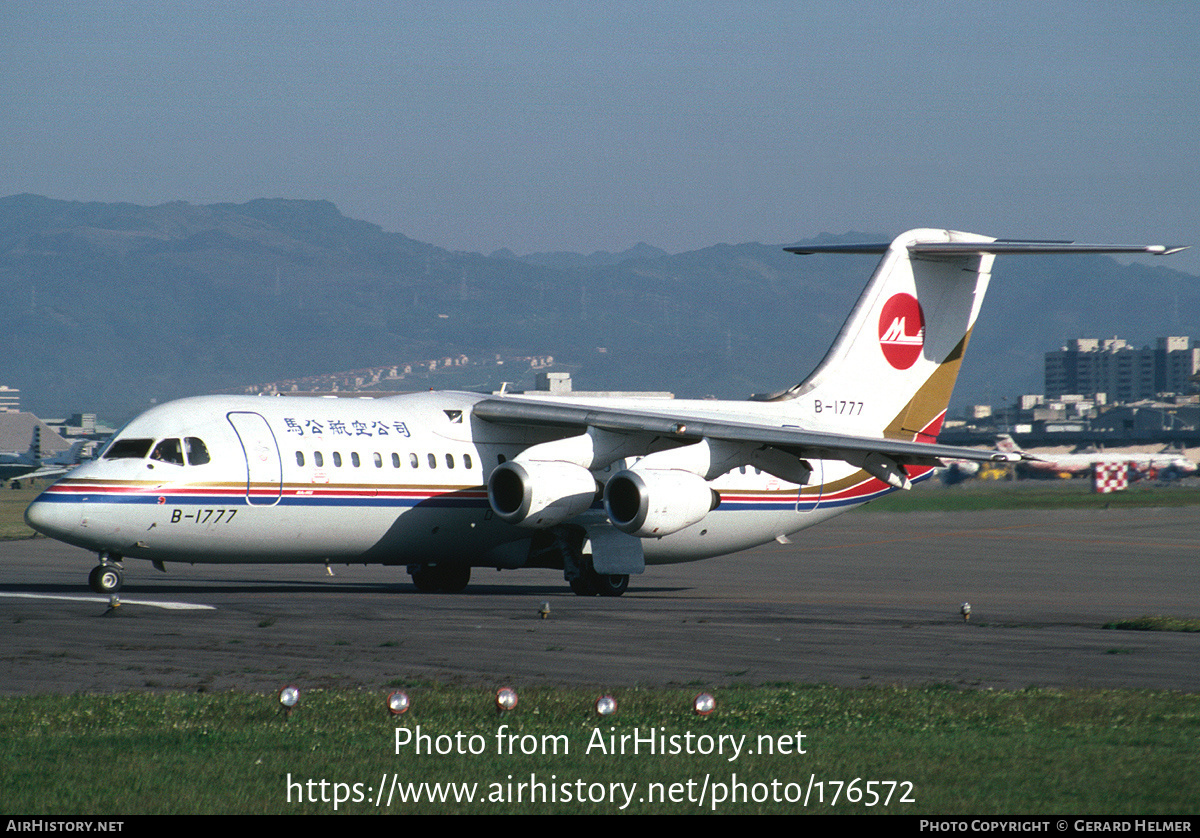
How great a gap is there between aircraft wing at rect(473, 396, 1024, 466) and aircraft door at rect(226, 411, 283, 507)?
163 inches

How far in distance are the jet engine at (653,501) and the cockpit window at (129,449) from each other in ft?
25.6

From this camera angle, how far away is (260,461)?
977 inches

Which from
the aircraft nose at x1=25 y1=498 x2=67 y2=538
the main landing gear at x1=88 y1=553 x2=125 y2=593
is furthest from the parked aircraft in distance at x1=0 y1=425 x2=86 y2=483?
the aircraft nose at x1=25 y1=498 x2=67 y2=538

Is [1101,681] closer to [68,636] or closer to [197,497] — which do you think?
Result: [68,636]

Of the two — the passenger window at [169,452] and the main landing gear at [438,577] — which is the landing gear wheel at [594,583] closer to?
the main landing gear at [438,577]

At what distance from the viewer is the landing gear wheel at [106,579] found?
78.7 ft

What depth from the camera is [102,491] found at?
2362 centimetres

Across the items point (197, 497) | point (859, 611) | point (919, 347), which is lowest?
point (859, 611)

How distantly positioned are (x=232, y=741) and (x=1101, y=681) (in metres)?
8.62

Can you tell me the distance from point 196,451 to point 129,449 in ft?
3.51

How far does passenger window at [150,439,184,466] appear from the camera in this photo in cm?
2433

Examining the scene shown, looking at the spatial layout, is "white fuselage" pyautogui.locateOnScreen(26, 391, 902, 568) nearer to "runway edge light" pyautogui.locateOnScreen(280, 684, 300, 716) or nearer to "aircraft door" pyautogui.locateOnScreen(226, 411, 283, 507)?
"aircraft door" pyautogui.locateOnScreen(226, 411, 283, 507)

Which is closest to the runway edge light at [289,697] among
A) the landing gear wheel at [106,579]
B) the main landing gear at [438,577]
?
the landing gear wheel at [106,579]
